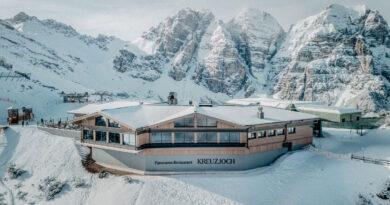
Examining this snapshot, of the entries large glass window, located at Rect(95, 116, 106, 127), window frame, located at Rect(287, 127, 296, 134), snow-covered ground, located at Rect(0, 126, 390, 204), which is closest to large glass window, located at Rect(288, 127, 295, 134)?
window frame, located at Rect(287, 127, 296, 134)

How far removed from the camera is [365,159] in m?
26.3

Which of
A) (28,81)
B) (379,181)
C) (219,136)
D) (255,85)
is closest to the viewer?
(379,181)

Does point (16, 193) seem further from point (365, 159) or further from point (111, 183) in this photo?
point (365, 159)

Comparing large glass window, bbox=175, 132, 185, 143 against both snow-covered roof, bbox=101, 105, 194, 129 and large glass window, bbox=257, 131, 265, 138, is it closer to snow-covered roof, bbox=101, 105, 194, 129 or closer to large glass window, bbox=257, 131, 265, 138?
snow-covered roof, bbox=101, 105, 194, 129

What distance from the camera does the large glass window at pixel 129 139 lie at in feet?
83.4

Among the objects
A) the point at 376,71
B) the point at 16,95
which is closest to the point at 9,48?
the point at 16,95

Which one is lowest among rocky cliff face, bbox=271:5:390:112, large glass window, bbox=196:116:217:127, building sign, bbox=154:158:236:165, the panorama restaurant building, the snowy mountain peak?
building sign, bbox=154:158:236:165

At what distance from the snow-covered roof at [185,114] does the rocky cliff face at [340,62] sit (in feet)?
317

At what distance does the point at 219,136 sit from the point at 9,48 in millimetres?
112500

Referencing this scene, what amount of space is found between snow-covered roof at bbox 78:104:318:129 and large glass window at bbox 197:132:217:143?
2.22m

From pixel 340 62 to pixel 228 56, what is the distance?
214 feet

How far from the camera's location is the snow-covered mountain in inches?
4592

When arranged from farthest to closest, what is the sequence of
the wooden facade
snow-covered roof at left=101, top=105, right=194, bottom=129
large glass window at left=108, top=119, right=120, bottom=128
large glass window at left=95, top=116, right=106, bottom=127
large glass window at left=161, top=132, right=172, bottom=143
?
large glass window at left=95, top=116, right=106, bottom=127 → large glass window at left=108, top=119, right=120, bottom=128 → large glass window at left=161, top=132, right=172, bottom=143 → snow-covered roof at left=101, top=105, right=194, bottom=129 → the wooden facade

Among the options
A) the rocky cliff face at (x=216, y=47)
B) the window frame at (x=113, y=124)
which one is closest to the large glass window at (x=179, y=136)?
the window frame at (x=113, y=124)
